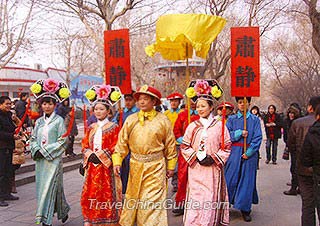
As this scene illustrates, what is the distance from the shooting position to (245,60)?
5613 millimetres

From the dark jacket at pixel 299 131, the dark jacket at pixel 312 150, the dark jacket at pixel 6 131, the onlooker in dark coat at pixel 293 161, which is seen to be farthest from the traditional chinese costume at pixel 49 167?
the onlooker in dark coat at pixel 293 161

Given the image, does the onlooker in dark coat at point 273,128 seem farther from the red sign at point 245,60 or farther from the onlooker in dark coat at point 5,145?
the onlooker in dark coat at point 5,145

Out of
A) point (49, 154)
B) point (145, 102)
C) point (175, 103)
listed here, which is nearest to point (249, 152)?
point (145, 102)

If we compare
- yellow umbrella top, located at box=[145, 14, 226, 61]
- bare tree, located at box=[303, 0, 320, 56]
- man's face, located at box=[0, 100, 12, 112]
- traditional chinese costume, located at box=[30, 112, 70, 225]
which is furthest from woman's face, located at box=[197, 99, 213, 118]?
bare tree, located at box=[303, 0, 320, 56]

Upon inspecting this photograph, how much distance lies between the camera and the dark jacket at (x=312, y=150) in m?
3.78

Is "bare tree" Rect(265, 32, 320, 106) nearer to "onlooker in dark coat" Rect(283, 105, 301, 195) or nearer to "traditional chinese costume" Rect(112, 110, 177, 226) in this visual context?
"onlooker in dark coat" Rect(283, 105, 301, 195)

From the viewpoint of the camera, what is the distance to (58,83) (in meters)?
5.01

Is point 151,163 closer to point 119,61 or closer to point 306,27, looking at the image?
point 119,61

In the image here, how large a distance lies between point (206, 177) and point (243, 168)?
1228 millimetres

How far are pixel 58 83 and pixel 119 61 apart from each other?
112cm

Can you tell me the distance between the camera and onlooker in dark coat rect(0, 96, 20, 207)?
6141 millimetres

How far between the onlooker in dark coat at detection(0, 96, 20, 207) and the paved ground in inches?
11.6

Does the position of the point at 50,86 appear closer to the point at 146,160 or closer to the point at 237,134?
the point at 146,160

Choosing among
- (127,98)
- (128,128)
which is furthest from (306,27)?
(128,128)
